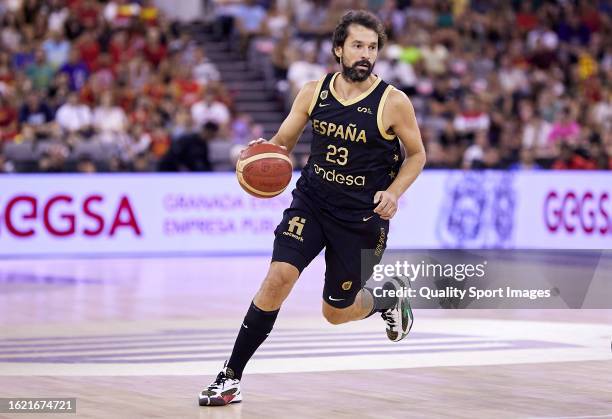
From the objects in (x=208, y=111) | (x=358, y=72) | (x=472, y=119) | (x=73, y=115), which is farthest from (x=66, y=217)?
(x=358, y=72)

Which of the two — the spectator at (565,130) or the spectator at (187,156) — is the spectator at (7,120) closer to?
the spectator at (187,156)

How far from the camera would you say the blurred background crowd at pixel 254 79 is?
21719 mm

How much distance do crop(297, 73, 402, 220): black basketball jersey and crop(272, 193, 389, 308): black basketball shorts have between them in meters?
0.08

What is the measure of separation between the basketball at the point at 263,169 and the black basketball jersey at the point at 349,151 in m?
0.22

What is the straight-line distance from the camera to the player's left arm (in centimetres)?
842

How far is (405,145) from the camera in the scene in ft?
28.5

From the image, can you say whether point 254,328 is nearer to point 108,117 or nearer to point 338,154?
point 338,154

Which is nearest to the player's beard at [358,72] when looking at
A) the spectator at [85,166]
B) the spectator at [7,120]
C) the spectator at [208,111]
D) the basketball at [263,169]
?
the basketball at [263,169]

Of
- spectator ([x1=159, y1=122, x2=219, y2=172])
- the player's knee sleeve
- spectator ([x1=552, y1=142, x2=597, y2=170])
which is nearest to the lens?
the player's knee sleeve

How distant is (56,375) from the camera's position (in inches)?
369

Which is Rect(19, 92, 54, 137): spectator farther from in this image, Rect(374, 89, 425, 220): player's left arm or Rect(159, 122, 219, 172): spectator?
Rect(374, 89, 425, 220): player's left arm

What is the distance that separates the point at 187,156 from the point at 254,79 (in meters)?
5.98

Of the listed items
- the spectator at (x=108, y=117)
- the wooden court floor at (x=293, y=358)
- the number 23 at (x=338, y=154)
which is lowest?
the wooden court floor at (x=293, y=358)

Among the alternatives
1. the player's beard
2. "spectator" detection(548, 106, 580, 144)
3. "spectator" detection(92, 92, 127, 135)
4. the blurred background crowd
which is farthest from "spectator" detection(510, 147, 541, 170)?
the player's beard
